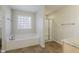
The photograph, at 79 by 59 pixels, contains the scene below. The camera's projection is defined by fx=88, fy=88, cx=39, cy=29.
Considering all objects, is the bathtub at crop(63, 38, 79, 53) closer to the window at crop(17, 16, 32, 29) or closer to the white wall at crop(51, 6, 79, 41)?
the white wall at crop(51, 6, 79, 41)

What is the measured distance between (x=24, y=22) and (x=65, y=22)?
30.1 inches

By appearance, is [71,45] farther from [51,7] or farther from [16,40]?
[16,40]

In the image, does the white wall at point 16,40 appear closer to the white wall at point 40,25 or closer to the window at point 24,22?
the white wall at point 40,25

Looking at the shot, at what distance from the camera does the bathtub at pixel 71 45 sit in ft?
4.52

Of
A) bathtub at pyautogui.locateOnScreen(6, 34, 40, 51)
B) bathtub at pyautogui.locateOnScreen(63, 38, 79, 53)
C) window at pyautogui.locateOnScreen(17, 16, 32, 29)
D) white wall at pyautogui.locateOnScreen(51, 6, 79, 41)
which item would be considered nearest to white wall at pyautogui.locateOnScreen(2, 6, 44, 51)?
bathtub at pyautogui.locateOnScreen(6, 34, 40, 51)

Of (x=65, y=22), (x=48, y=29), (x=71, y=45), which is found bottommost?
(x=71, y=45)

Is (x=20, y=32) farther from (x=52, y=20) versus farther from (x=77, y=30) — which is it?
(x=77, y=30)

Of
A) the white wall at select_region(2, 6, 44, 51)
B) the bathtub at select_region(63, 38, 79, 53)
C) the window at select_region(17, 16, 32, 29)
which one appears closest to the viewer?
the bathtub at select_region(63, 38, 79, 53)

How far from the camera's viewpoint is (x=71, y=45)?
151 cm

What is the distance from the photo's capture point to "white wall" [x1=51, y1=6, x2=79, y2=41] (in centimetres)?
154

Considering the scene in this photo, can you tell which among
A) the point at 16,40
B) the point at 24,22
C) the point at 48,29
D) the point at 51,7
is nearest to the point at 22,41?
the point at 16,40

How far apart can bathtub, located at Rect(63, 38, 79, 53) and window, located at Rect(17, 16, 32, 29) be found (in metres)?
0.73
